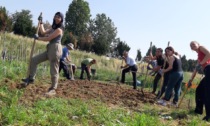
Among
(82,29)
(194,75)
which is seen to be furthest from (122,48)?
(194,75)

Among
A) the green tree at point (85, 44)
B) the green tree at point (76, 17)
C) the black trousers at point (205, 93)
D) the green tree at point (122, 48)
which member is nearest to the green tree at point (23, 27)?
the green tree at point (85, 44)

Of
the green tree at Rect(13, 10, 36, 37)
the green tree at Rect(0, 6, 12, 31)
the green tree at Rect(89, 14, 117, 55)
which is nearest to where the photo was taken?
the green tree at Rect(0, 6, 12, 31)

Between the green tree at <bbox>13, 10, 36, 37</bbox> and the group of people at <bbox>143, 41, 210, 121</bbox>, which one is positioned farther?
the green tree at <bbox>13, 10, 36, 37</bbox>

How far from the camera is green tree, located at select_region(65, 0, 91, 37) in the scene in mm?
64375

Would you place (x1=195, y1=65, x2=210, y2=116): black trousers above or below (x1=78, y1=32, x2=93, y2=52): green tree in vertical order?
below

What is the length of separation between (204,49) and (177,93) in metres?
2.74

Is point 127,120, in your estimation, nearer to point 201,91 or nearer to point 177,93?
point 201,91

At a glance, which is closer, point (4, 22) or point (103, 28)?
point (4, 22)

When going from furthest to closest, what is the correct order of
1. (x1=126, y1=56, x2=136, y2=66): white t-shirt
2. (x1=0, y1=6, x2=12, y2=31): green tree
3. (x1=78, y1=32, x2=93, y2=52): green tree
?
(x1=78, y1=32, x2=93, y2=52): green tree
(x1=0, y1=6, x2=12, y2=31): green tree
(x1=126, y1=56, x2=136, y2=66): white t-shirt

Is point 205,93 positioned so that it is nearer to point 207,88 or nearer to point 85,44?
point 207,88

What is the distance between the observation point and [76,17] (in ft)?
211

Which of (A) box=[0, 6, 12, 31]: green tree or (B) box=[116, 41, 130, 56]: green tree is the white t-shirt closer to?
(A) box=[0, 6, 12, 31]: green tree

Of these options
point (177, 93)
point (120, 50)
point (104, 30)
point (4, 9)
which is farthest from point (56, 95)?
point (104, 30)

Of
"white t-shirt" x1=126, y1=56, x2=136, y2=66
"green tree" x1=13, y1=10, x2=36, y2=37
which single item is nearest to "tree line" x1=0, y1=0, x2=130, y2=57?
"green tree" x1=13, y1=10, x2=36, y2=37
